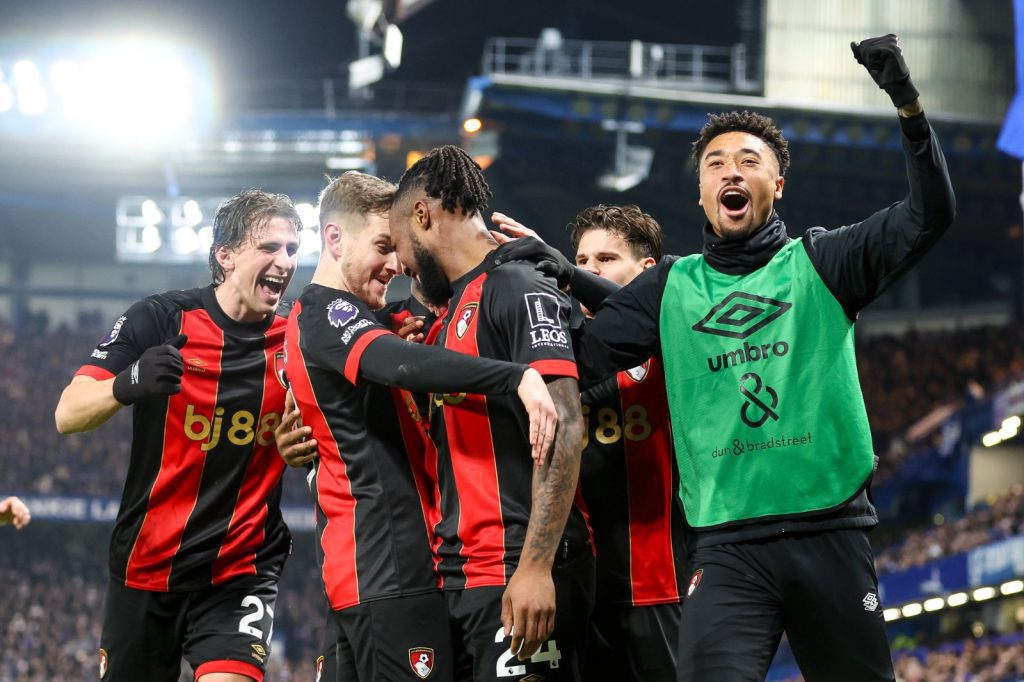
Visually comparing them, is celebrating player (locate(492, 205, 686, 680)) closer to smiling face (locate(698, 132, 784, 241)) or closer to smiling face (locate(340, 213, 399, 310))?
smiling face (locate(340, 213, 399, 310))

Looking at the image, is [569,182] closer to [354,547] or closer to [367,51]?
[367,51]

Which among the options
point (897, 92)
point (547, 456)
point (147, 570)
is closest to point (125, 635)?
point (147, 570)

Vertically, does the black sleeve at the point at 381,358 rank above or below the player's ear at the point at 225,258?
below

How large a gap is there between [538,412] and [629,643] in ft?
4.80

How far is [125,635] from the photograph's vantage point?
204 inches

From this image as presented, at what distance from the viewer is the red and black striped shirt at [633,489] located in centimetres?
464

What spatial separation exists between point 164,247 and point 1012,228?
72.1 ft

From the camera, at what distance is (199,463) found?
5273 mm

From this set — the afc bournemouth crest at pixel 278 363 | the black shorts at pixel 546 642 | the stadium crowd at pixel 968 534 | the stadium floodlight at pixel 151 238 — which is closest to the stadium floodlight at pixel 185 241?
the stadium floodlight at pixel 151 238

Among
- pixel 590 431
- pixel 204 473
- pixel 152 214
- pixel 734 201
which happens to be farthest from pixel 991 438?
pixel 734 201

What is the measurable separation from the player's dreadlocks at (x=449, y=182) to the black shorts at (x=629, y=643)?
1661 mm

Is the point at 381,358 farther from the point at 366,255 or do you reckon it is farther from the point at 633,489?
the point at 633,489

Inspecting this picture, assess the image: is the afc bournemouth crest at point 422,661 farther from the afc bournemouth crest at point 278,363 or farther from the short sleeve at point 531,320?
the afc bournemouth crest at point 278,363

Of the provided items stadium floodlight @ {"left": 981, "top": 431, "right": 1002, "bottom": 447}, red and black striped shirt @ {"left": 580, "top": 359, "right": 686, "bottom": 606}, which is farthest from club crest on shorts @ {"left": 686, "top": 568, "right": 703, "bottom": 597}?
stadium floodlight @ {"left": 981, "top": 431, "right": 1002, "bottom": 447}
